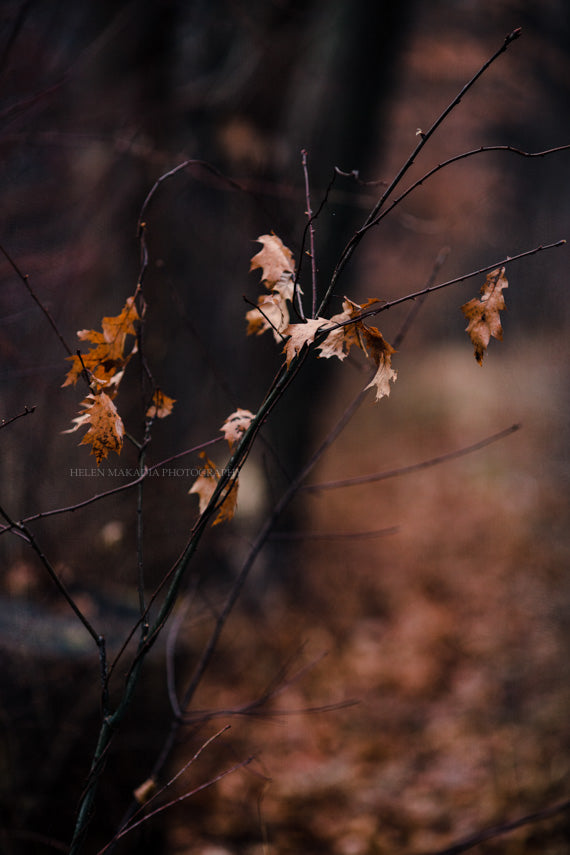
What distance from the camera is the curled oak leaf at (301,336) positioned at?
87 centimetres

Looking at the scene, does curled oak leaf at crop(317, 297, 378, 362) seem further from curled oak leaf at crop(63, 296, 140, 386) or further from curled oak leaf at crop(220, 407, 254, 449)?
curled oak leaf at crop(63, 296, 140, 386)

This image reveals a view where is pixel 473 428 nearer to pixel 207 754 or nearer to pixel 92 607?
pixel 207 754

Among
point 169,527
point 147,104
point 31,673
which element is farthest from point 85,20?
point 31,673

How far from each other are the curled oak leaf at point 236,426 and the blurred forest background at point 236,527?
1.25 ft

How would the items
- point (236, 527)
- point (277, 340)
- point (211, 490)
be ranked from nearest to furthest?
point (277, 340)
point (211, 490)
point (236, 527)

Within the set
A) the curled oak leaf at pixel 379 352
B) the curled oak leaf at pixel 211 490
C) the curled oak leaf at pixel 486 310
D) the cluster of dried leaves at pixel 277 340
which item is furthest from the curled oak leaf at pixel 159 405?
the curled oak leaf at pixel 486 310

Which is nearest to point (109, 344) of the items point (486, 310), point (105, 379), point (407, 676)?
point (105, 379)

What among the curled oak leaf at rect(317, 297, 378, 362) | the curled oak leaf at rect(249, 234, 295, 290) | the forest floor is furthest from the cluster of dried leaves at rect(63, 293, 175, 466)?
the forest floor

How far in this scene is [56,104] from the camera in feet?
8.32

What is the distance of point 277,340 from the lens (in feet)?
3.26

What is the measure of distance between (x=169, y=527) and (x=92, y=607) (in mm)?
523

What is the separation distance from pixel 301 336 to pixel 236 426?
0.82 ft

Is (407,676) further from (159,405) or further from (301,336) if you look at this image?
(301,336)

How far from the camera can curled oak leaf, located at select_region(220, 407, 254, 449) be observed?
1.03m
